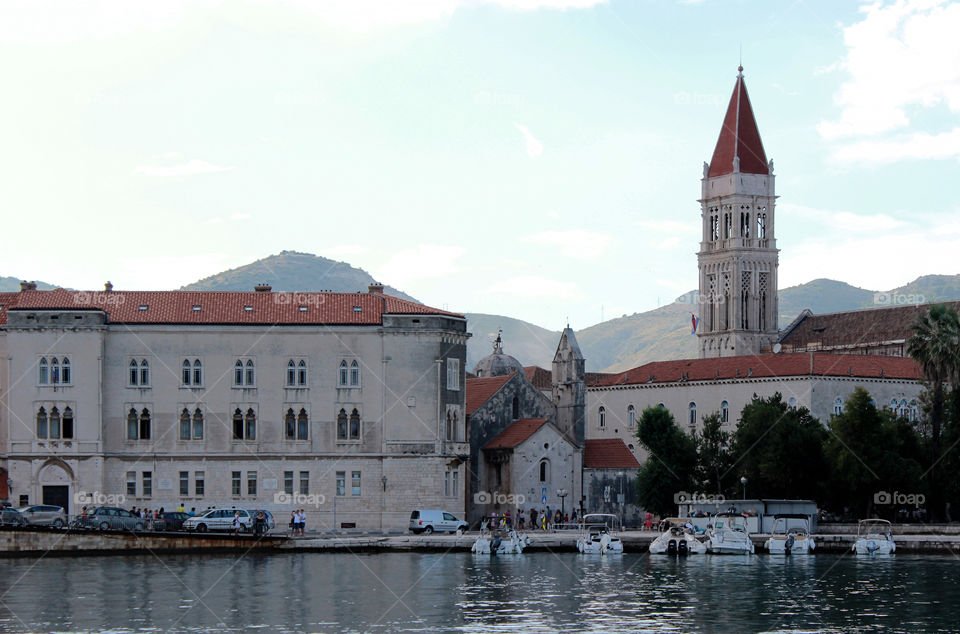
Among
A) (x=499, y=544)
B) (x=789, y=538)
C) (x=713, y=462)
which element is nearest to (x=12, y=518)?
(x=499, y=544)

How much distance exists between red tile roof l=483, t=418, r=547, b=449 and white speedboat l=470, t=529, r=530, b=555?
45.7 ft

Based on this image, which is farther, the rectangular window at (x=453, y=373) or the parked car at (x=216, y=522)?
the rectangular window at (x=453, y=373)

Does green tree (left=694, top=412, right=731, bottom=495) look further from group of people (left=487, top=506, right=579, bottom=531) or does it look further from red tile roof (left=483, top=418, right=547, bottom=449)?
red tile roof (left=483, top=418, right=547, bottom=449)

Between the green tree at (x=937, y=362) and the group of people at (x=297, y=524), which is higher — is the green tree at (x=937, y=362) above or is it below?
above

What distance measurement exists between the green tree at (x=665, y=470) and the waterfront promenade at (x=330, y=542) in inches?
317

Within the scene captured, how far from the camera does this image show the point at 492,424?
91625mm

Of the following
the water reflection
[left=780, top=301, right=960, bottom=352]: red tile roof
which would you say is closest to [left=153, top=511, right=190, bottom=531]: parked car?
the water reflection

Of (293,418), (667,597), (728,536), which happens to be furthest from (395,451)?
(667,597)

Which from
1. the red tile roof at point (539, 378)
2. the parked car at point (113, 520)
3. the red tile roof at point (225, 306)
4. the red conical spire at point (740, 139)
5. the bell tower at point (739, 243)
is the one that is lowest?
the parked car at point (113, 520)

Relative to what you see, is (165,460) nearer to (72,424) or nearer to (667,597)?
(72,424)

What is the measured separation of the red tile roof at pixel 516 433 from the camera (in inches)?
3504

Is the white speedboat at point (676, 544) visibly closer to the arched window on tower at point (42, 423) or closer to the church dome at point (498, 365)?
the church dome at point (498, 365)

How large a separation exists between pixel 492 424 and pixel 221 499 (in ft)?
59.6

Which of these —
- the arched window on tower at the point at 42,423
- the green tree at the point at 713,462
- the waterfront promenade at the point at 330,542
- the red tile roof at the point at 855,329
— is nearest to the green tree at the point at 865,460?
the waterfront promenade at the point at 330,542
